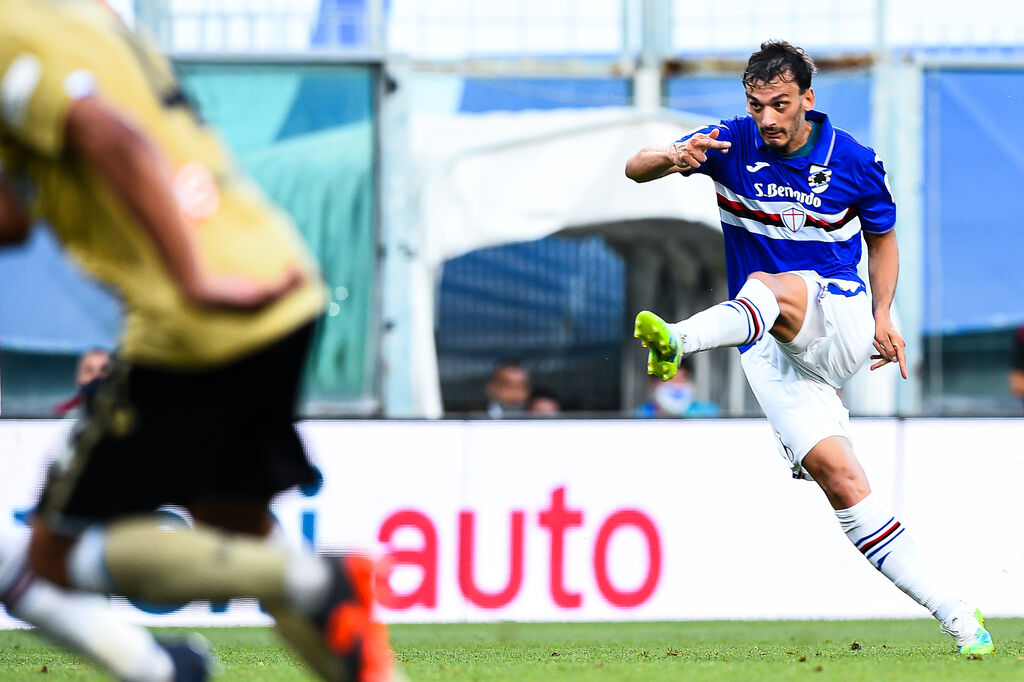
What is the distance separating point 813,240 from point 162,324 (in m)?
3.21

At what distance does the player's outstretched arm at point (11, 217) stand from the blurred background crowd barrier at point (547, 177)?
23.3 ft

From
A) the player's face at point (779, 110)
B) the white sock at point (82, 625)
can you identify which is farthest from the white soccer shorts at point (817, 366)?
the white sock at point (82, 625)

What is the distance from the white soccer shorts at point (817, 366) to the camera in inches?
211

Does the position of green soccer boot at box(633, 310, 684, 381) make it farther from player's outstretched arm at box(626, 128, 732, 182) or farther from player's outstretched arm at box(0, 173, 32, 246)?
player's outstretched arm at box(0, 173, 32, 246)

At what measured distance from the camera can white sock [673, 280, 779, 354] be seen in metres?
5.00

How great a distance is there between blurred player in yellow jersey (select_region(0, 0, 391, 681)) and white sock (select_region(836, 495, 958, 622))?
2777 mm

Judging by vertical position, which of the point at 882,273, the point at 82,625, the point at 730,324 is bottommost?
the point at 82,625

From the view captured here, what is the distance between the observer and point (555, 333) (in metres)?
11.1

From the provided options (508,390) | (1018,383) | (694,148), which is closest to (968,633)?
(694,148)

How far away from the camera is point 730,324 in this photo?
5027 millimetres

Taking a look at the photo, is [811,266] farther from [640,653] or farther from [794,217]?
[640,653]

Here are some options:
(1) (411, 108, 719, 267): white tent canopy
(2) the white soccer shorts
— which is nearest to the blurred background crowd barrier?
(1) (411, 108, 719, 267): white tent canopy

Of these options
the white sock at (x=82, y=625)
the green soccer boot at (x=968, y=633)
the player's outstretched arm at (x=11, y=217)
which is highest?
the player's outstretched arm at (x=11, y=217)

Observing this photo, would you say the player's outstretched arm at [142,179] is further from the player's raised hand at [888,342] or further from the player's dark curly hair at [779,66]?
the player's raised hand at [888,342]
